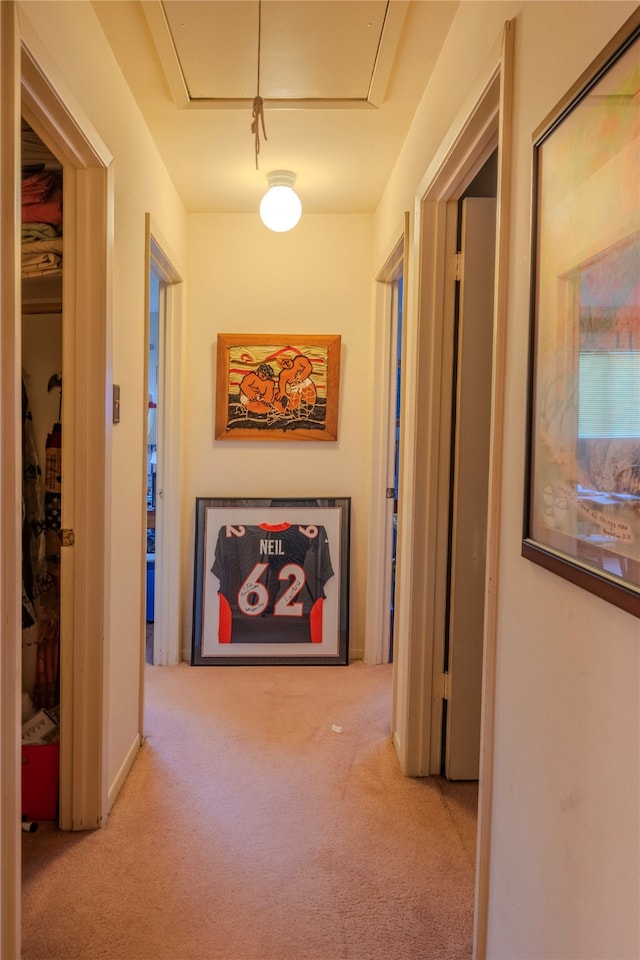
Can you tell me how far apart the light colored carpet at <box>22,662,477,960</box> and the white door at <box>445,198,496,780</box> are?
267mm

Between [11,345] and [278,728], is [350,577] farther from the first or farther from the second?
[11,345]

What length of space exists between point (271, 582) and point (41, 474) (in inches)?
59.3

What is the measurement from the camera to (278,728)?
249 centimetres

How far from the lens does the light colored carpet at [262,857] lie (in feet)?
4.71

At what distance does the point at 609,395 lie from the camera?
83cm

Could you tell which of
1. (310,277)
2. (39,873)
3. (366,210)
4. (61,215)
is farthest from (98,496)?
(366,210)

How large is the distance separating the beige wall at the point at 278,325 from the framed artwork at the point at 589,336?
7.20 ft

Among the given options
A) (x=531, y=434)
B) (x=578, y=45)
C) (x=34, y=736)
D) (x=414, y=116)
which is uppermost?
(x=414, y=116)

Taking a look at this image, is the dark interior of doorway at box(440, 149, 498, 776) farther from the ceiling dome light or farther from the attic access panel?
the ceiling dome light

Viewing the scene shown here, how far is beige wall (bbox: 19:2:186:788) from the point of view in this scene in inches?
62.3

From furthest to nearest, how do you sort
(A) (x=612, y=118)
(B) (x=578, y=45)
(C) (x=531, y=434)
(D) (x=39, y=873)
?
(D) (x=39, y=873)
(C) (x=531, y=434)
(B) (x=578, y=45)
(A) (x=612, y=118)

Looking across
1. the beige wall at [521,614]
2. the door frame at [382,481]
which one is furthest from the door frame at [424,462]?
the door frame at [382,481]

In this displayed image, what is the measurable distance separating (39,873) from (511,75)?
231 centimetres

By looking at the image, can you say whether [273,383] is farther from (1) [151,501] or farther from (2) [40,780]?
(2) [40,780]
